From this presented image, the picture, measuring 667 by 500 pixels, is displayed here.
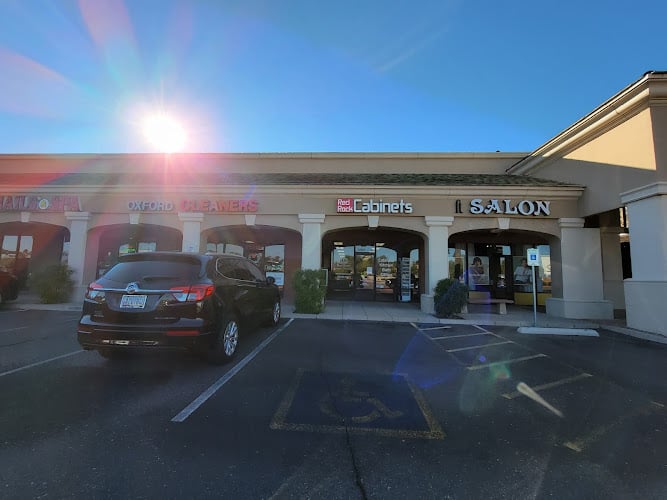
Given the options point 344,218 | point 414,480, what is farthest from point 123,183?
point 414,480

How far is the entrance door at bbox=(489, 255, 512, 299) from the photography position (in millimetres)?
16188

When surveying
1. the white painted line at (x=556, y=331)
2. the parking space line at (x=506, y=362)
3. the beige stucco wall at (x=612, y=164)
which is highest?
the beige stucco wall at (x=612, y=164)

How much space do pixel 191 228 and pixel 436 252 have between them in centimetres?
900

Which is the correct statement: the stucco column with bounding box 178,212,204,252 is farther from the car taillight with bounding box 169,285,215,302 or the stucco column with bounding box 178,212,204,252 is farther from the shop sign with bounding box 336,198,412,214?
the car taillight with bounding box 169,285,215,302

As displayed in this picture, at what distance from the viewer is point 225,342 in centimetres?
532

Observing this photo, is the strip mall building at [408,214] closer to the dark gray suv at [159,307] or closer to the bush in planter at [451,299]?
the bush in planter at [451,299]

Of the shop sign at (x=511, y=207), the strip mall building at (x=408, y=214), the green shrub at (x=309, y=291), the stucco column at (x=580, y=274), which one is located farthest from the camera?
the shop sign at (x=511, y=207)

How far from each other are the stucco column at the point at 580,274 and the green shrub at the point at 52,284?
17475 mm

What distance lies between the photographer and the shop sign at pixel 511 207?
1188cm

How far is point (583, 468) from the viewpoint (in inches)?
110

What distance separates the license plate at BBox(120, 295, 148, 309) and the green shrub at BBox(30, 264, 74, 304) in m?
10.2

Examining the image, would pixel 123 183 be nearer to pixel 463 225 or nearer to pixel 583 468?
pixel 463 225

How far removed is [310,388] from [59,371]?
3667mm

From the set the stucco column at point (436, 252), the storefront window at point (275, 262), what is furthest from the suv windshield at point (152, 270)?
the storefront window at point (275, 262)
